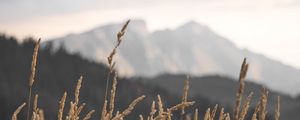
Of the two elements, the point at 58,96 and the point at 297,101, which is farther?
the point at 297,101

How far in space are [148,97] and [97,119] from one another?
198 inches

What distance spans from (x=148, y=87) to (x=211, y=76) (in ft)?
74.8

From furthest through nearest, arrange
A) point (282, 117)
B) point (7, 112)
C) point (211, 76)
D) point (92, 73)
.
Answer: point (211, 76) → point (282, 117) → point (92, 73) → point (7, 112)

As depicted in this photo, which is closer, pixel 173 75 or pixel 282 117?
pixel 282 117

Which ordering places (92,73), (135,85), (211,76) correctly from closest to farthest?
(92,73) < (135,85) < (211,76)

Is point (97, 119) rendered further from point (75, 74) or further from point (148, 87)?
point (148, 87)

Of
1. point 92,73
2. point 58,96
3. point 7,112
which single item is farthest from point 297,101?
point 7,112

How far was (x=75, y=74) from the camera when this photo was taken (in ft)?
51.0

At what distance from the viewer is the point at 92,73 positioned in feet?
54.6

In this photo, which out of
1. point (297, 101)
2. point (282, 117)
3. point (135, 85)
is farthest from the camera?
point (297, 101)

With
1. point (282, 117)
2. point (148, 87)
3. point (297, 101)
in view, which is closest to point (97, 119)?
point (148, 87)

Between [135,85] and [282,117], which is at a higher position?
[135,85]

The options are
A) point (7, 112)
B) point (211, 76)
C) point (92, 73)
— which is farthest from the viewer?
point (211, 76)

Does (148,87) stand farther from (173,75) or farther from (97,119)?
(173,75)
